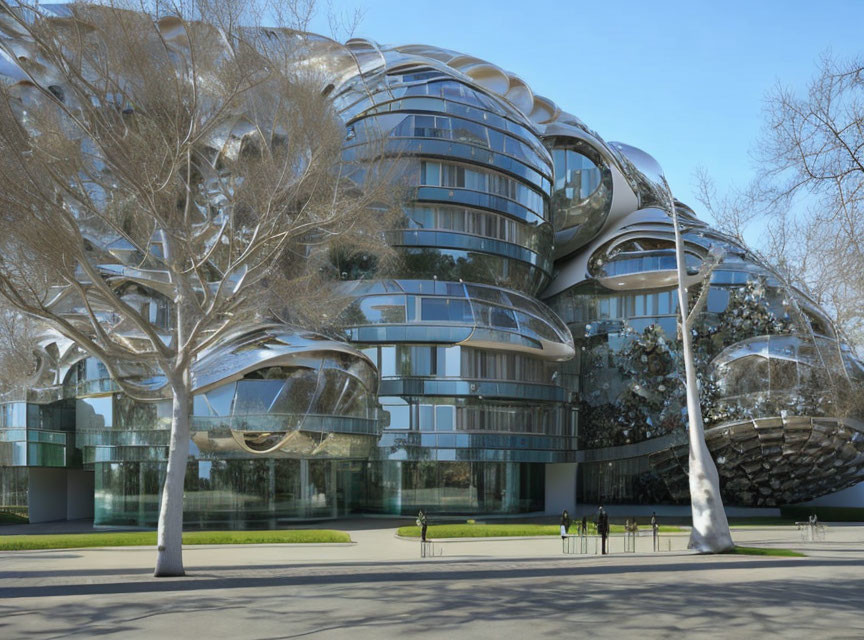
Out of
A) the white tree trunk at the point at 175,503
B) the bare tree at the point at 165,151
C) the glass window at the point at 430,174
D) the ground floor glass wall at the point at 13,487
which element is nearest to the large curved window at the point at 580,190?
the glass window at the point at 430,174

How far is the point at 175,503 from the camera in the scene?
1908 centimetres

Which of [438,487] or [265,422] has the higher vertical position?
[265,422]

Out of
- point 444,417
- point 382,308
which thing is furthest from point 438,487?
point 382,308

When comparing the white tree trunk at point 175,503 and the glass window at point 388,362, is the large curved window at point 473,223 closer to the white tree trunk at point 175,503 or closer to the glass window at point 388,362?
the glass window at point 388,362

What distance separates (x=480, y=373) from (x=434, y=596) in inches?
990

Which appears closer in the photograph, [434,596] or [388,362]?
[434,596]

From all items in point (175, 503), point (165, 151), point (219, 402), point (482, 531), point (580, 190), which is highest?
point (580, 190)

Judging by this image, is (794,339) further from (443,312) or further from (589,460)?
(443,312)

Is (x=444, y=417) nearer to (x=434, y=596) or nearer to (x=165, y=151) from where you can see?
(x=165, y=151)

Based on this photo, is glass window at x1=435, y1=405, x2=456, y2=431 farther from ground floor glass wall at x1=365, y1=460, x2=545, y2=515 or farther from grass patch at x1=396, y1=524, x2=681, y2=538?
grass patch at x1=396, y1=524, x2=681, y2=538

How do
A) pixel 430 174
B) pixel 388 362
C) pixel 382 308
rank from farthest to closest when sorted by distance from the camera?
pixel 430 174 < pixel 388 362 < pixel 382 308

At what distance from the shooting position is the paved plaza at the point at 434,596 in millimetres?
12805

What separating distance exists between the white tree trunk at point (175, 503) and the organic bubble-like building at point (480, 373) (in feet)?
40.4

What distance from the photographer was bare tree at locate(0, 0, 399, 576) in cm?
1767
